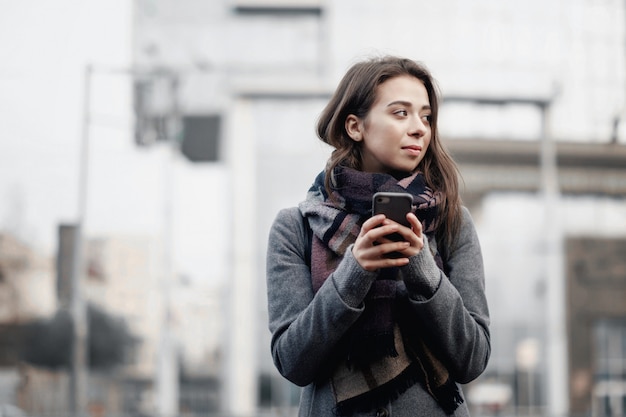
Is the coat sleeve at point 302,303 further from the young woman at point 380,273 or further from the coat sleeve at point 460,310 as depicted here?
the coat sleeve at point 460,310

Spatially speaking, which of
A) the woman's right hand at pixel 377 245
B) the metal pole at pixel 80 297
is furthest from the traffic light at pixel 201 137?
the woman's right hand at pixel 377 245

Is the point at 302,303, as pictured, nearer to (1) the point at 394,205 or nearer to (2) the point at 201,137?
(1) the point at 394,205

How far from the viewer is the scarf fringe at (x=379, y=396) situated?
1.63 metres

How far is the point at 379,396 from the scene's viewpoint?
5.36 feet

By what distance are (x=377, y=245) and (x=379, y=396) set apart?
11.6 inches

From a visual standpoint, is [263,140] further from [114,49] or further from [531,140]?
[531,140]

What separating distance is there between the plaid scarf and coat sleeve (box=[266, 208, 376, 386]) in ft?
0.14

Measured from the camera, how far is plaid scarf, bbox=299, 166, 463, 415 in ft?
5.31

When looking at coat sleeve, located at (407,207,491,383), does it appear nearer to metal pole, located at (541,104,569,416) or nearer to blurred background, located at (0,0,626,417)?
blurred background, located at (0,0,626,417)

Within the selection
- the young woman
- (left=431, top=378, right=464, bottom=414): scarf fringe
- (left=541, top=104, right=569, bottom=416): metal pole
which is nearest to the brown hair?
the young woman

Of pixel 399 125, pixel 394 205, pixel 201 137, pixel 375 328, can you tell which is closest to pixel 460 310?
pixel 375 328

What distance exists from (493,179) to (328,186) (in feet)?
63.9

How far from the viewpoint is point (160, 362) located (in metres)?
19.0

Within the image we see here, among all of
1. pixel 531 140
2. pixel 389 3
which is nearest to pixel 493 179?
pixel 531 140
